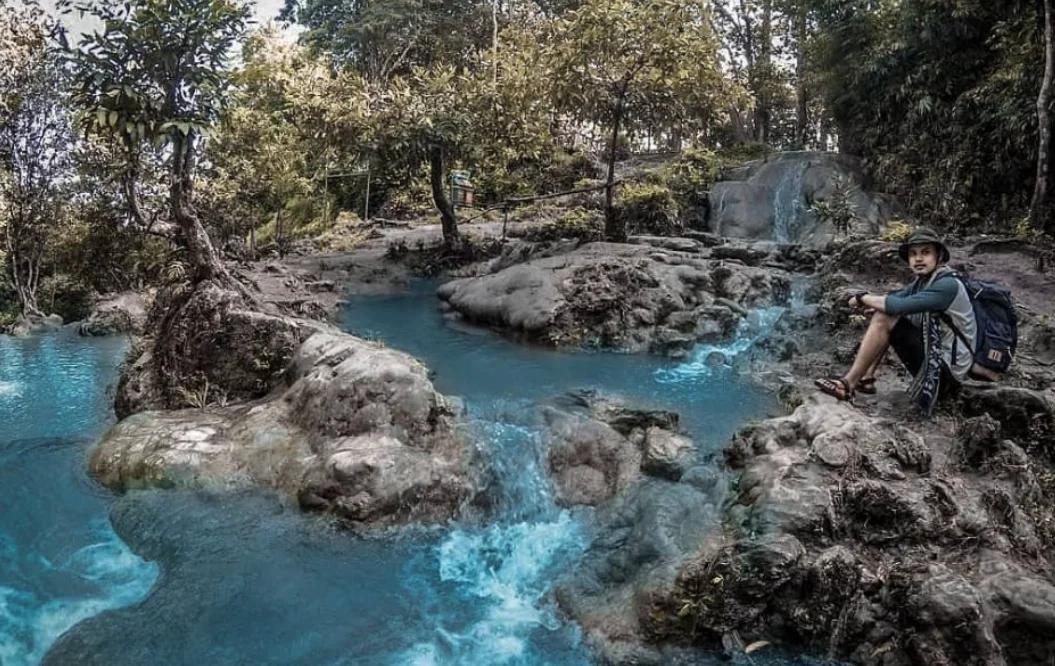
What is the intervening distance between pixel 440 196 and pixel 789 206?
34.3 feet

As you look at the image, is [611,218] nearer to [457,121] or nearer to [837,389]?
[457,121]

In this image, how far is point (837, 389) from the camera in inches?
243

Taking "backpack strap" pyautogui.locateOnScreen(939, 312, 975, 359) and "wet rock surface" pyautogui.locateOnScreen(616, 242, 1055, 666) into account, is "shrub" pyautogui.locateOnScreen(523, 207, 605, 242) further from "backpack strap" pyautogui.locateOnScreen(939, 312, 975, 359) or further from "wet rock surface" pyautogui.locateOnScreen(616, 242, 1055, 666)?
"wet rock surface" pyautogui.locateOnScreen(616, 242, 1055, 666)

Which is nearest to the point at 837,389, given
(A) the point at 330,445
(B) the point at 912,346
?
Result: (B) the point at 912,346

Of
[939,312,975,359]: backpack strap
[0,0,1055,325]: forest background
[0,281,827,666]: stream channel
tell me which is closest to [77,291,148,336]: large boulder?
[0,0,1055,325]: forest background

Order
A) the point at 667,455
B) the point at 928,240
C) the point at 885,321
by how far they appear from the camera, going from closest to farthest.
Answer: the point at 928,240
the point at 885,321
the point at 667,455

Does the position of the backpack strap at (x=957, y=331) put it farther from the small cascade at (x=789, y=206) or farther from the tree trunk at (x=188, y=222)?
the small cascade at (x=789, y=206)

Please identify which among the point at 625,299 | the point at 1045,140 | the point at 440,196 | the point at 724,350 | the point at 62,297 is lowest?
the point at 62,297

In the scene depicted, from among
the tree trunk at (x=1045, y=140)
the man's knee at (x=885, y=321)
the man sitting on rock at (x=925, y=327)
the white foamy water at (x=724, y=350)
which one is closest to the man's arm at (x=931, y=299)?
the man sitting on rock at (x=925, y=327)

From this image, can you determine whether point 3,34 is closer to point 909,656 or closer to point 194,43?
point 194,43

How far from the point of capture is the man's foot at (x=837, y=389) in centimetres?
611

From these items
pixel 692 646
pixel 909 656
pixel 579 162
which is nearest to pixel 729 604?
pixel 692 646

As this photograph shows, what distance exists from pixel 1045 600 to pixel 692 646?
212cm

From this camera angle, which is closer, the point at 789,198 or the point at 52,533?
the point at 52,533
